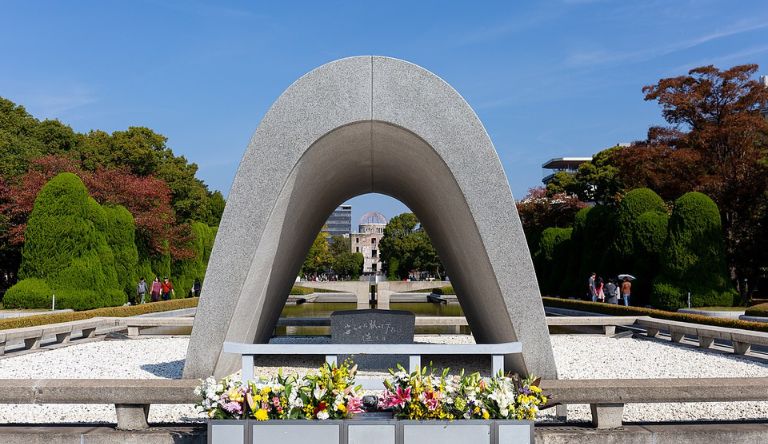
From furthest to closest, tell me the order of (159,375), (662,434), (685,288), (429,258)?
(429,258)
(685,288)
(159,375)
(662,434)

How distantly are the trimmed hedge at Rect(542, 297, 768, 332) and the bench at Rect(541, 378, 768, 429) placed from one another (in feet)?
28.7

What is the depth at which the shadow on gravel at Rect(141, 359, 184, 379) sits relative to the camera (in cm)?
910

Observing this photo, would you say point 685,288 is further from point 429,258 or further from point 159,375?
point 429,258

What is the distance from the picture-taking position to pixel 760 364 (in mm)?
10672

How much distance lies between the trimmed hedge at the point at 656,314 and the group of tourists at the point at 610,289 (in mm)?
1186

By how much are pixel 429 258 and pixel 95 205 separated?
45086 mm

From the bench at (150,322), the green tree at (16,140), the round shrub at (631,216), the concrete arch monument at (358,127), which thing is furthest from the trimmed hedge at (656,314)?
the green tree at (16,140)

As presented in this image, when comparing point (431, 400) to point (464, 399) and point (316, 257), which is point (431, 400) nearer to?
point (464, 399)

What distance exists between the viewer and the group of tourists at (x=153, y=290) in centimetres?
2479

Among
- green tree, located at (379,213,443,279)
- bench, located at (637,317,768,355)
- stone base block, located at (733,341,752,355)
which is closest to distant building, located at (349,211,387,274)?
green tree, located at (379,213,443,279)

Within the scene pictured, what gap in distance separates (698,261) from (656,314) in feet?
12.7

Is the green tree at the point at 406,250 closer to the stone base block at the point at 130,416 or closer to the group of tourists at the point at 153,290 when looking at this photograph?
the group of tourists at the point at 153,290

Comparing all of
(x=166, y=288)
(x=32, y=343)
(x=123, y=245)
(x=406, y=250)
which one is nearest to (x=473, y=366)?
(x=32, y=343)

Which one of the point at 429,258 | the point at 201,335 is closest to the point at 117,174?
the point at 201,335
